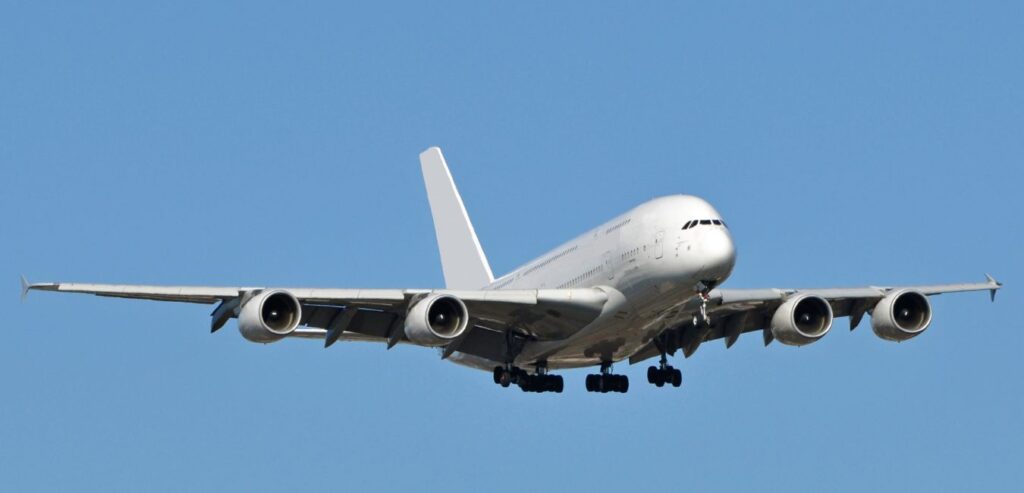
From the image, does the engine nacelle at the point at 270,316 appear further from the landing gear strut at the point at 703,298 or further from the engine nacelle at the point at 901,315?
the engine nacelle at the point at 901,315

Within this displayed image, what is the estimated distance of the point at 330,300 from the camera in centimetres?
5294

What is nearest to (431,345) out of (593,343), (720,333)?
(593,343)

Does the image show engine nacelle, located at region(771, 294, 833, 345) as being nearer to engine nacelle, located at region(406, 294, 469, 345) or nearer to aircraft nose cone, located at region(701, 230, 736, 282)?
aircraft nose cone, located at region(701, 230, 736, 282)

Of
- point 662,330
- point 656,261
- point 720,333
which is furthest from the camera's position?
point 720,333

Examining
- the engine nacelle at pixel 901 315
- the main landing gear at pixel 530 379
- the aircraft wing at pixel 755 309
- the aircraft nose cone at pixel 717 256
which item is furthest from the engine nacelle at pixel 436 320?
the engine nacelle at pixel 901 315

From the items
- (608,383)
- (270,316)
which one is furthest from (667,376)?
(270,316)

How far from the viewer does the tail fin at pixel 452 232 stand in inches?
2746

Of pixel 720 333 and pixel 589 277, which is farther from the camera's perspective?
pixel 720 333

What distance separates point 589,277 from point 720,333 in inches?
240

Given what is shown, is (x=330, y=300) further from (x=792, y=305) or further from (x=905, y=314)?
(x=905, y=314)

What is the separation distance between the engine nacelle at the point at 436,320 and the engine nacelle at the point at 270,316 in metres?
3.05

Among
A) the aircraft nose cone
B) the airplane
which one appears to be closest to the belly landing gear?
the airplane

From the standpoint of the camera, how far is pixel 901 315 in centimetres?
5619

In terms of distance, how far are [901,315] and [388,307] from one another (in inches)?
578
